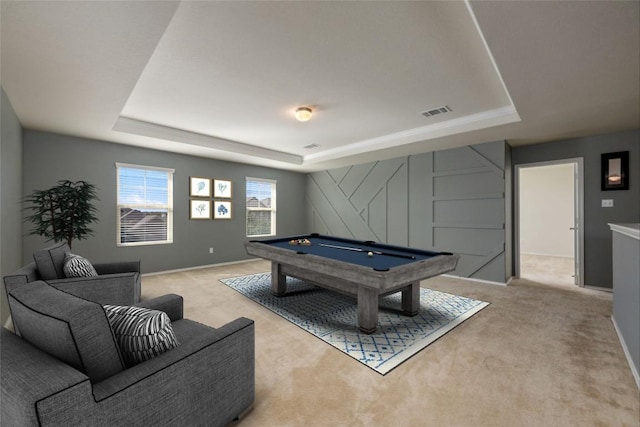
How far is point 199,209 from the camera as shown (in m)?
6.01

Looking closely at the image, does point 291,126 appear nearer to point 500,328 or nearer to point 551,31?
point 551,31

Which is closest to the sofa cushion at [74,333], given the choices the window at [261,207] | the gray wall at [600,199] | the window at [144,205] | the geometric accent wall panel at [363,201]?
the window at [144,205]

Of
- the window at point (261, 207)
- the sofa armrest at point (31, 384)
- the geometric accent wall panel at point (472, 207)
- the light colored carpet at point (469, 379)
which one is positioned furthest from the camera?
the window at point (261, 207)

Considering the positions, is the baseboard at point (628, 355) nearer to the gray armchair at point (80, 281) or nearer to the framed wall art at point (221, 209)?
the gray armchair at point (80, 281)

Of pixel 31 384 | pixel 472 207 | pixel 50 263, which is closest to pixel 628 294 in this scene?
pixel 472 207

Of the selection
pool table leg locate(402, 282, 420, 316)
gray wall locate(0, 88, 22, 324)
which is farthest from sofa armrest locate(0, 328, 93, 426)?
pool table leg locate(402, 282, 420, 316)

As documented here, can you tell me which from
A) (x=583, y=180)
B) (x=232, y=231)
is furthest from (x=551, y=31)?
(x=232, y=231)

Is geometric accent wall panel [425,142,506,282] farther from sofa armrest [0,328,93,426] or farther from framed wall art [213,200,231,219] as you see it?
sofa armrest [0,328,93,426]

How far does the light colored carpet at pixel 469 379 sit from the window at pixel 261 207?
3.90m

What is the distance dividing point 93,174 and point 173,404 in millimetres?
5018

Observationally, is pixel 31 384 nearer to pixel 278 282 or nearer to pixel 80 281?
pixel 80 281

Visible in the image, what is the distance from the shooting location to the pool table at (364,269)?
253 centimetres

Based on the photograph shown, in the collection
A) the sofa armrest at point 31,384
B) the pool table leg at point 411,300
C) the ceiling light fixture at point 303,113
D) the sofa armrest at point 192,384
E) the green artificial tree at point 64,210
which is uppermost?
the ceiling light fixture at point 303,113

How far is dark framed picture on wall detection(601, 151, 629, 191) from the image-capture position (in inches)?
163
